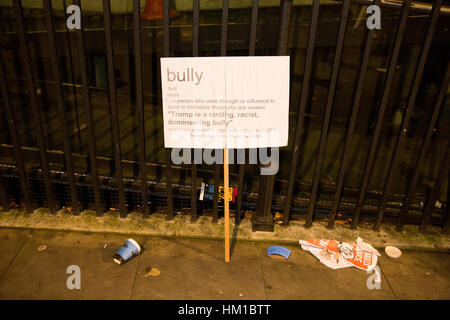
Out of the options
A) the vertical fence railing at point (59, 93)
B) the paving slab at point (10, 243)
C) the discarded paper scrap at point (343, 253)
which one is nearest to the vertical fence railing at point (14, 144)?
the paving slab at point (10, 243)

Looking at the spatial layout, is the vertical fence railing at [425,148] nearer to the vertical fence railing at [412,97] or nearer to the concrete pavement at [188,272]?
the vertical fence railing at [412,97]

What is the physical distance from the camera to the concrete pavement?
2.66m

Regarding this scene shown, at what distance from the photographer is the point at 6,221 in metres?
3.33

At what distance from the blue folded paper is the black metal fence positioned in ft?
0.88

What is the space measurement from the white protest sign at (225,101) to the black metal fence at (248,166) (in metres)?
0.20

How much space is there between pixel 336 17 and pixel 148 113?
120 inches

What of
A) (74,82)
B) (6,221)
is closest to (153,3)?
(74,82)

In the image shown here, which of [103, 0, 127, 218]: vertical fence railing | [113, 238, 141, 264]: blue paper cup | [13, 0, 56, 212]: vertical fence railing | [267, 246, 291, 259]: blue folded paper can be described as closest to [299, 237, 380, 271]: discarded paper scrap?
[267, 246, 291, 259]: blue folded paper

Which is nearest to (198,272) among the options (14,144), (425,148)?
(14,144)

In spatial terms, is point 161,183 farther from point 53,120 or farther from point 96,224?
point 53,120

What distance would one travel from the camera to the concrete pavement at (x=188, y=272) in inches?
105

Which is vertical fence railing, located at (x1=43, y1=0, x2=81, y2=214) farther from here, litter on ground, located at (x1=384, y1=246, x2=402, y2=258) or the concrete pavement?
litter on ground, located at (x1=384, y1=246, x2=402, y2=258)

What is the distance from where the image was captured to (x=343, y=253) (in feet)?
10.3
